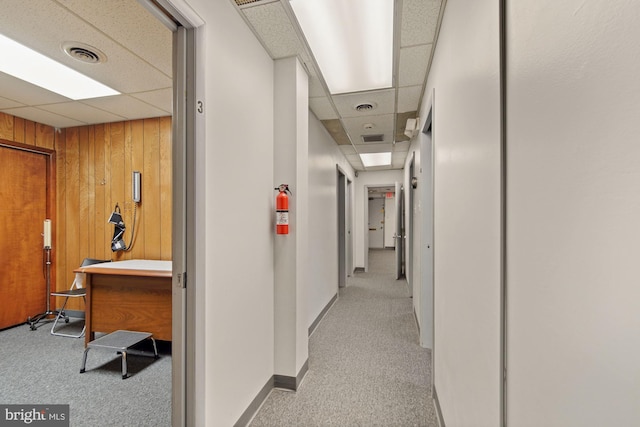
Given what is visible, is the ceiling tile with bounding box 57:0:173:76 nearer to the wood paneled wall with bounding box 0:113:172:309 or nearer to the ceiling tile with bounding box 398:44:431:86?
the wood paneled wall with bounding box 0:113:172:309

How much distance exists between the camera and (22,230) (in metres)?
3.70

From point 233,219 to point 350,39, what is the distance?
1480 millimetres

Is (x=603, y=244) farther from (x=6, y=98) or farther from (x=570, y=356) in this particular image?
(x=6, y=98)

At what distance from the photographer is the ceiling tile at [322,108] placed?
3072mm

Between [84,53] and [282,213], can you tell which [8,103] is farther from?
[282,213]

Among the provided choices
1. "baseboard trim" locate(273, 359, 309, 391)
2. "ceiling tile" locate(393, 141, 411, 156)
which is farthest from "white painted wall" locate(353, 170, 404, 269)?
"baseboard trim" locate(273, 359, 309, 391)

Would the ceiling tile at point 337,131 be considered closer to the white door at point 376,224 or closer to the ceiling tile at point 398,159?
the ceiling tile at point 398,159

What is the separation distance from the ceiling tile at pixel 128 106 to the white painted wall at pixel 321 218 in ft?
6.20

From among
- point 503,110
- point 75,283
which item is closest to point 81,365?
point 75,283

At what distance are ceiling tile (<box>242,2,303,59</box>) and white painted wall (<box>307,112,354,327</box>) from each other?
1271 millimetres

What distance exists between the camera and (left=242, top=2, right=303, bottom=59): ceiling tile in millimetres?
1699

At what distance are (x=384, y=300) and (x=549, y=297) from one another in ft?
14.3

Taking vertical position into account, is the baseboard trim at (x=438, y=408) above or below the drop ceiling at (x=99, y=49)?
below

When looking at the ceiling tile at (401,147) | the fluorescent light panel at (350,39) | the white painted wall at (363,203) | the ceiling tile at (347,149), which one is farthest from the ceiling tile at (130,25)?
the white painted wall at (363,203)
